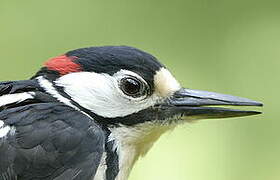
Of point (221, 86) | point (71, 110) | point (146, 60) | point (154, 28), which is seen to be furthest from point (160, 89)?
point (154, 28)

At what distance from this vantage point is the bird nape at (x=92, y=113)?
2.03m

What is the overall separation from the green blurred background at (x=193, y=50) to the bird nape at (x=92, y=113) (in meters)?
1.07

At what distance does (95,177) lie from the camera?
2.07 meters

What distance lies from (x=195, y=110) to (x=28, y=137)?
437 mm

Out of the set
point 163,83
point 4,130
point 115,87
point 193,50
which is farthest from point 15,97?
point 193,50

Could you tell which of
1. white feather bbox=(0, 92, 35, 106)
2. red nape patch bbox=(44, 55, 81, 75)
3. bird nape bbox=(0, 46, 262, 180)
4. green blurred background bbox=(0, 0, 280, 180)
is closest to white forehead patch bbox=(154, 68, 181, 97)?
bird nape bbox=(0, 46, 262, 180)

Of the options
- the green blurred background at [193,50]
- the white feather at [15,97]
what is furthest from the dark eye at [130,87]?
the green blurred background at [193,50]

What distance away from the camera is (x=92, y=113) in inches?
84.7

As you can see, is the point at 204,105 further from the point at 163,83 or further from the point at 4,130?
the point at 4,130

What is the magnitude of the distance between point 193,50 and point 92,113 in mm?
1705

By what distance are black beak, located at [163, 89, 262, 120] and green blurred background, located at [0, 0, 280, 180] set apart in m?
1.04

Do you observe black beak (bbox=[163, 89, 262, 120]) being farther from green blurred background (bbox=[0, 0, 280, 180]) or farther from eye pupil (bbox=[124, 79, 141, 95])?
green blurred background (bbox=[0, 0, 280, 180])

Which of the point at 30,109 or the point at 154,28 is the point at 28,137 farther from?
the point at 154,28

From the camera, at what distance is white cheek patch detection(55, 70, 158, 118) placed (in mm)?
2154
